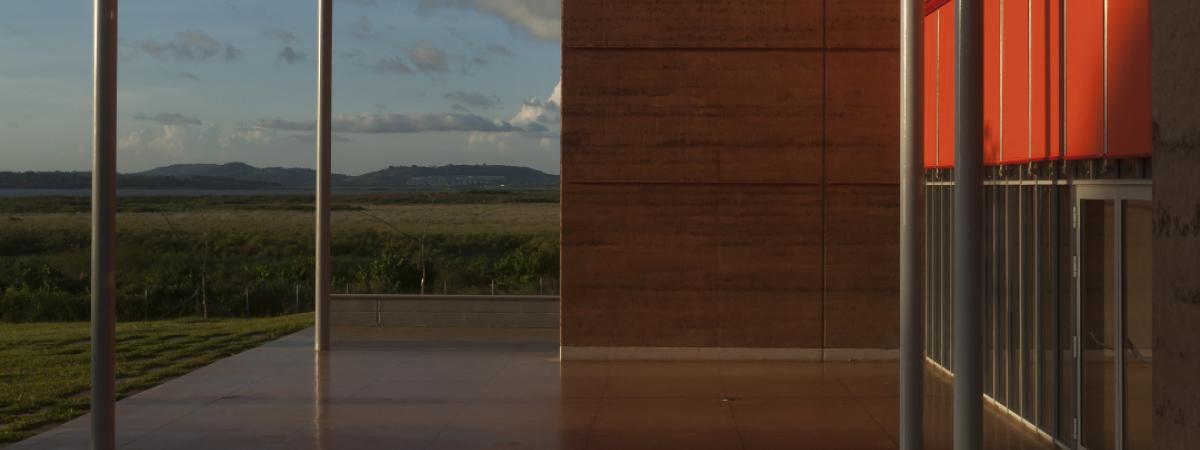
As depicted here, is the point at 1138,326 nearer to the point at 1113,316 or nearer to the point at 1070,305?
the point at 1113,316

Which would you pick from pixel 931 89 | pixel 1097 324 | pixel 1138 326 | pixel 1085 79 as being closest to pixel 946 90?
pixel 931 89

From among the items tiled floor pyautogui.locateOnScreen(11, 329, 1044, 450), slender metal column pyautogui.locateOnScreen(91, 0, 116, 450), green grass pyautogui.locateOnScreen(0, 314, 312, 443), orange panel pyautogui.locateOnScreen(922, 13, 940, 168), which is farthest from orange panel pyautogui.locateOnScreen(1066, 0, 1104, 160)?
green grass pyautogui.locateOnScreen(0, 314, 312, 443)

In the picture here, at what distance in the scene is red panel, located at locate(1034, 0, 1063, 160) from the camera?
12.1 metres

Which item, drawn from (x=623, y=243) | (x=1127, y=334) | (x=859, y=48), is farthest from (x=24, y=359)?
(x=1127, y=334)

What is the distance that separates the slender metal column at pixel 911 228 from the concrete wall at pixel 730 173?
869cm

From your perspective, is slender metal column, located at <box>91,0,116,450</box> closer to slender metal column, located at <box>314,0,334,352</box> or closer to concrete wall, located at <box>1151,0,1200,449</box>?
concrete wall, located at <box>1151,0,1200,449</box>

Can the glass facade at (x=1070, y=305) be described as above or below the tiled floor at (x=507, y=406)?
above

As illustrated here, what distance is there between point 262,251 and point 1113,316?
7208 cm

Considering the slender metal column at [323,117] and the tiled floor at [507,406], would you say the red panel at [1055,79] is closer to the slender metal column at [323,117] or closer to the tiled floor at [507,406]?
the tiled floor at [507,406]

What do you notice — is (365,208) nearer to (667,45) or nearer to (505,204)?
(505,204)

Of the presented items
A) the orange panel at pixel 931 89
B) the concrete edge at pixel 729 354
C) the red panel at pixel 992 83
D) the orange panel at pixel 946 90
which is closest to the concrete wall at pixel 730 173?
the concrete edge at pixel 729 354

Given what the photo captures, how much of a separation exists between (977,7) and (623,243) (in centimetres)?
1084

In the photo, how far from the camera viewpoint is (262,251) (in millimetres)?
79500

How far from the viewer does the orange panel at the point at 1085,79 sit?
1105cm
